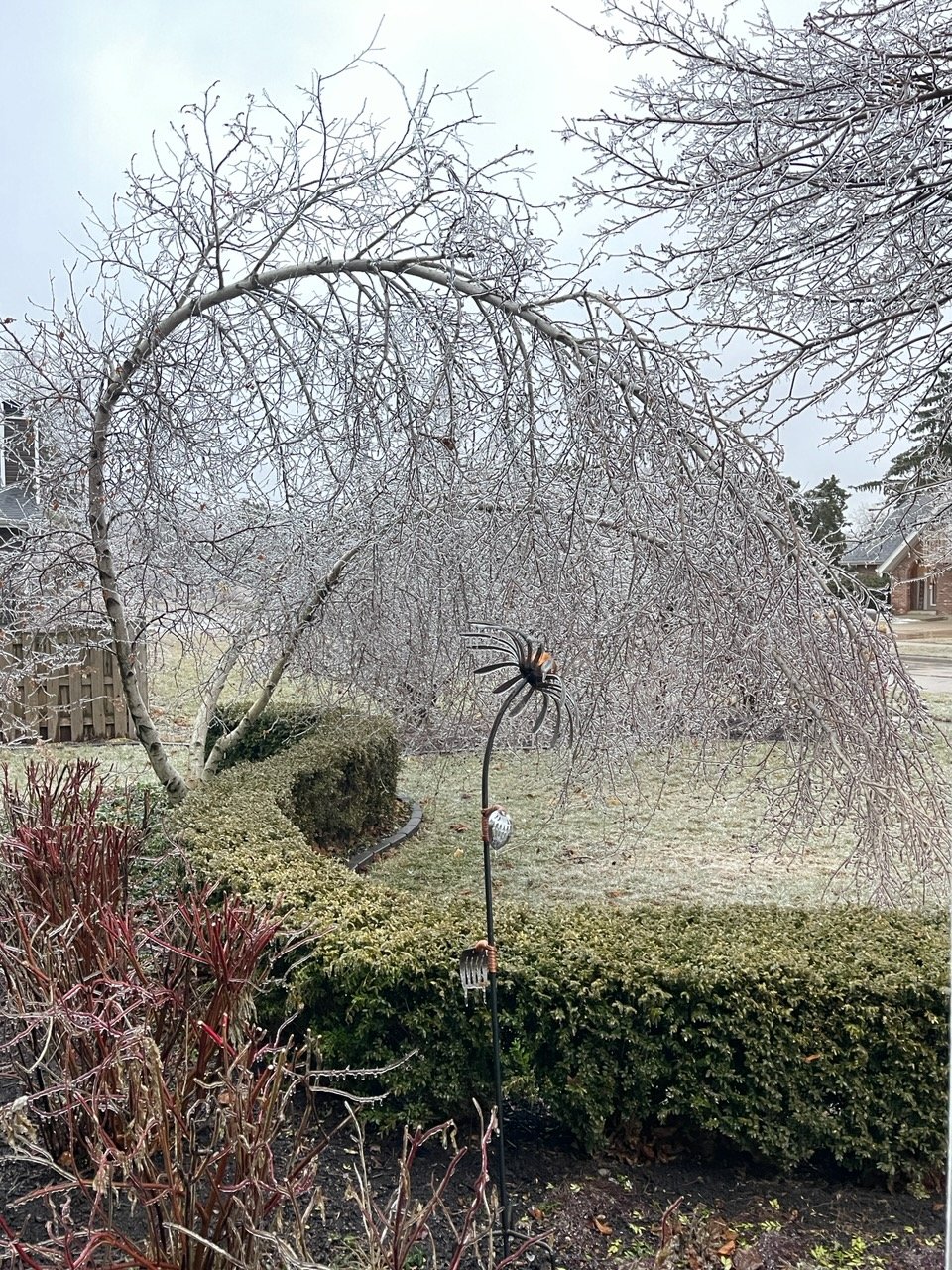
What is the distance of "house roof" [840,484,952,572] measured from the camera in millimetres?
3174

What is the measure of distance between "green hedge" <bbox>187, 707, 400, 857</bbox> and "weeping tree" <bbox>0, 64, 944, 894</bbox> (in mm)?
767

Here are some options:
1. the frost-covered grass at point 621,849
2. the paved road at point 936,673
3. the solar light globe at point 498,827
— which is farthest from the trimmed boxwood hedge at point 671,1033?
the paved road at point 936,673

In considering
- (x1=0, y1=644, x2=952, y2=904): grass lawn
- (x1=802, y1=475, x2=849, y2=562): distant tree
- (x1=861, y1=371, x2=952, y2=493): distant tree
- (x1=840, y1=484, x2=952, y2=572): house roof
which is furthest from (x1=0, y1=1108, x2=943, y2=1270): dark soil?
(x1=861, y1=371, x2=952, y2=493): distant tree

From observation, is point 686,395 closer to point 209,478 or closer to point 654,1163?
point 209,478

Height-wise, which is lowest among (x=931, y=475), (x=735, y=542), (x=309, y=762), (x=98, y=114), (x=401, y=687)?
(x=309, y=762)

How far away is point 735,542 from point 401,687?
220cm

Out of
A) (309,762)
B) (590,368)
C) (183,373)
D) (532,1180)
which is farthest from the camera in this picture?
(309,762)

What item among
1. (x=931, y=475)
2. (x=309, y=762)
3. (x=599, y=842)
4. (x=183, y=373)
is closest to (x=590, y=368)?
(x=183, y=373)

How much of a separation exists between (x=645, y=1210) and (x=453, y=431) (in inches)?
81.9

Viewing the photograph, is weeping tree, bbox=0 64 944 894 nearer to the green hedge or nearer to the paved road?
the green hedge

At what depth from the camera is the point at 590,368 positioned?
8.27 feet

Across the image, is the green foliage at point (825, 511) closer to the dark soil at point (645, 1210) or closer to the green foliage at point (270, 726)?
the dark soil at point (645, 1210)

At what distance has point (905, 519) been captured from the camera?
333cm

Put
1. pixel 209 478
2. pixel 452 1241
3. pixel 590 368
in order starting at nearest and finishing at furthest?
Result: pixel 452 1241 < pixel 590 368 < pixel 209 478
